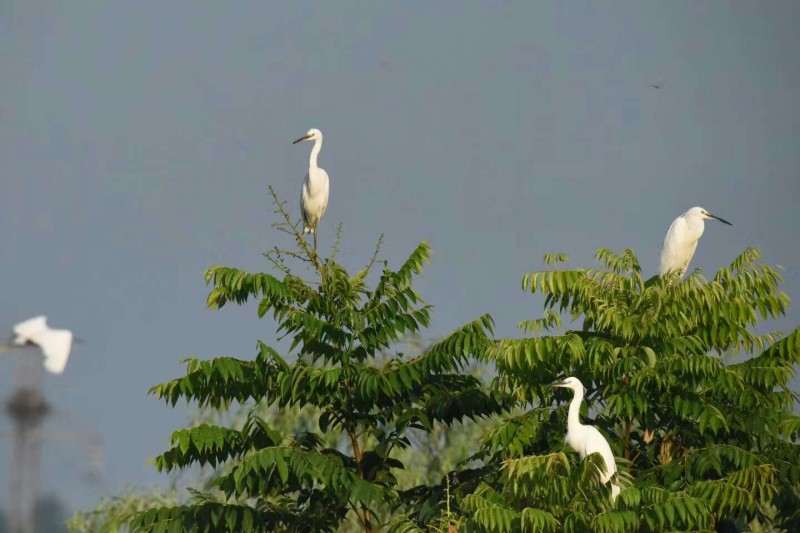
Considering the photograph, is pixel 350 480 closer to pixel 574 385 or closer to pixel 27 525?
pixel 574 385

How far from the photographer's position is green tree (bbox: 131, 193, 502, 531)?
867 centimetres

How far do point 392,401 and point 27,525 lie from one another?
778 cm

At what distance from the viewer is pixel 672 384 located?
27.0 ft

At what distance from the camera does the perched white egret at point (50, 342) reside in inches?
69.5

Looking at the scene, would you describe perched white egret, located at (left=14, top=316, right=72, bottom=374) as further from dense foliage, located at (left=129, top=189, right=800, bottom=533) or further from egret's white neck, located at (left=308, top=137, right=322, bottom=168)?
egret's white neck, located at (left=308, top=137, right=322, bottom=168)

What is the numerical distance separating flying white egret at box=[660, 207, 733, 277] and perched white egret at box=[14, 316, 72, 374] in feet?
30.6

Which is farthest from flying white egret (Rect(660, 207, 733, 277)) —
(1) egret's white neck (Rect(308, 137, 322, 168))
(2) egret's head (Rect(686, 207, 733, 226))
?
(1) egret's white neck (Rect(308, 137, 322, 168))

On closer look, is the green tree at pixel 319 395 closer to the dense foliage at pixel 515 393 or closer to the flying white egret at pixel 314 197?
the dense foliage at pixel 515 393

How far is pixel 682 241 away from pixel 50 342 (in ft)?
31.6

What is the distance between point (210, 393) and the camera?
30.1 feet

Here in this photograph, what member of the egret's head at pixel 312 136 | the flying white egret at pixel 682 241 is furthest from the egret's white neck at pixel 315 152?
the flying white egret at pixel 682 241

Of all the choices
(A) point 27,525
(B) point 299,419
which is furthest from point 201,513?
(B) point 299,419

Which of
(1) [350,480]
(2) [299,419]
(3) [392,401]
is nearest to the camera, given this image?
(1) [350,480]

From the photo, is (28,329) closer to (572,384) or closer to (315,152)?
(572,384)
